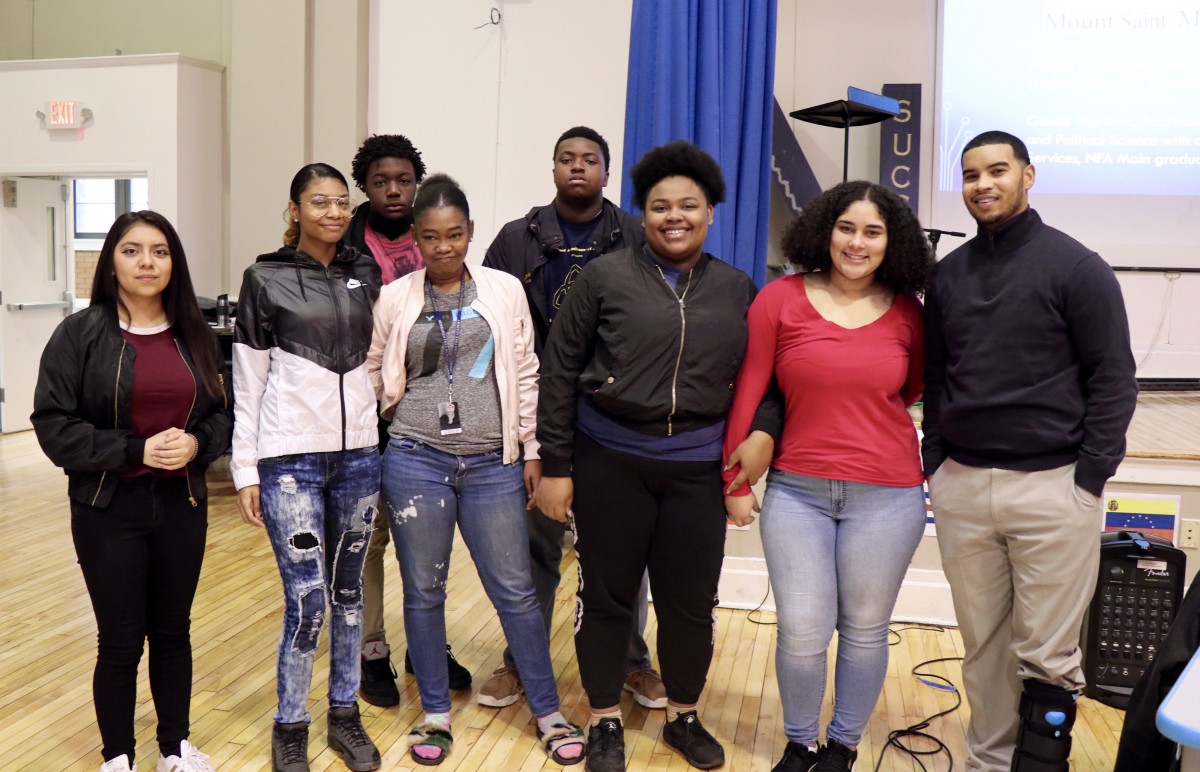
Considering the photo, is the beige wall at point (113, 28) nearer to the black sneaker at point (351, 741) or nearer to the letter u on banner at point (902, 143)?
the letter u on banner at point (902, 143)

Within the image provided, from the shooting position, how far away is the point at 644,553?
251 centimetres

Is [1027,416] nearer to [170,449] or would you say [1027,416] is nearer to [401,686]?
[170,449]

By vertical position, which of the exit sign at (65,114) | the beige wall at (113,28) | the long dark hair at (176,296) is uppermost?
the beige wall at (113,28)

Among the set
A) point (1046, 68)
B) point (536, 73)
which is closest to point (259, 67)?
point (536, 73)

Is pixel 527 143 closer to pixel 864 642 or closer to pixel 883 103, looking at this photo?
pixel 883 103

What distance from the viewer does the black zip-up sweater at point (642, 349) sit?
2393mm

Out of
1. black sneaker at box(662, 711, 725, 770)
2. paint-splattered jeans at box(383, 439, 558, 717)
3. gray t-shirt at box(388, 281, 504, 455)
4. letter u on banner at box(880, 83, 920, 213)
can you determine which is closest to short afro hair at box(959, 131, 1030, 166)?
gray t-shirt at box(388, 281, 504, 455)

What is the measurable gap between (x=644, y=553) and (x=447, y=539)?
51cm

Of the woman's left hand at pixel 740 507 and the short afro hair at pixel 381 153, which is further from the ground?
the short afro hair at pixel 381 153

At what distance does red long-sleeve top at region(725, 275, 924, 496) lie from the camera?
2.31m

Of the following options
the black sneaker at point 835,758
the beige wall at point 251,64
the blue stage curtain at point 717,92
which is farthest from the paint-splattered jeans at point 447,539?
the beige wall at point 251,64

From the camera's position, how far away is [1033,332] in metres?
2.22

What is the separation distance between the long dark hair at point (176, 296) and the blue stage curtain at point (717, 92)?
167 centimetres

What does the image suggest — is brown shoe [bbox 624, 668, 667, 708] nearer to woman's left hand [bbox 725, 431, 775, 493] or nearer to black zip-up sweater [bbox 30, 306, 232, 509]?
woman's left hand [bbox 725, 431, 775, 493]
